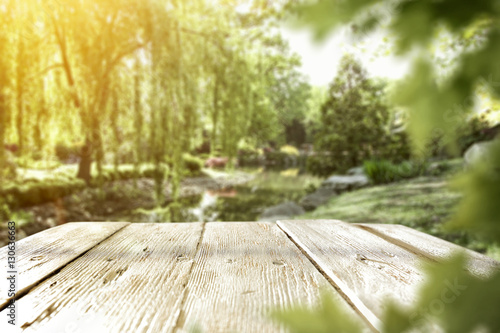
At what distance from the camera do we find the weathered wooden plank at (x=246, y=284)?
1.95 feet

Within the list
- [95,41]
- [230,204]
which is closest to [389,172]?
[230,204]

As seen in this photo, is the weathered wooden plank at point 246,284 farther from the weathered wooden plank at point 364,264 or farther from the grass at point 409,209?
the grass at point 409,209

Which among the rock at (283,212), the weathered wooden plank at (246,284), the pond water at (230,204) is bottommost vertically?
the pond water at (230,204)

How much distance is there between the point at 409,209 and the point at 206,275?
5.47 m

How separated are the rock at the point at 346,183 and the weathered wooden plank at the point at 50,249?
828 centimetres

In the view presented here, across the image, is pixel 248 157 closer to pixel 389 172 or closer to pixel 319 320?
pixel 389 172

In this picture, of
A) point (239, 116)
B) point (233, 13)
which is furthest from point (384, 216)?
point (233, 13)

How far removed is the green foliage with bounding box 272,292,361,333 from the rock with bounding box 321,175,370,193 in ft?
29.7

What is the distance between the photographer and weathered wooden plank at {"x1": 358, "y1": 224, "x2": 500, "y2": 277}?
0.83m

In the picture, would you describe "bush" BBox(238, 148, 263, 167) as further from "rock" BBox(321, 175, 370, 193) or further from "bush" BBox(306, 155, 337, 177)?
"rock" BBox(321, 175, 370, 193)

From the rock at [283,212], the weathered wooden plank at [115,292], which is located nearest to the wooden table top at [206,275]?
the weathered wooden plank at [115,292]

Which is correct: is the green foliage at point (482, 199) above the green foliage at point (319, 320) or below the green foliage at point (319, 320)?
above

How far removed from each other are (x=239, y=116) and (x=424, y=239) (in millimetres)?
4050

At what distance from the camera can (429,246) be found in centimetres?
105
